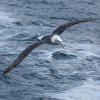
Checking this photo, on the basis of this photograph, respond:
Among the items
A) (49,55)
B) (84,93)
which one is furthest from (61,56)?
(84,93)

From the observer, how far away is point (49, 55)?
110ft

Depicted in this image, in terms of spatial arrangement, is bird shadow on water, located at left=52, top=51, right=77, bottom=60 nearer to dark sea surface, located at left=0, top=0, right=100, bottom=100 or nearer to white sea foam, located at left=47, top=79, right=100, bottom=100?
dark sea surface, located at left=0, top=0, right=100, bottom=100

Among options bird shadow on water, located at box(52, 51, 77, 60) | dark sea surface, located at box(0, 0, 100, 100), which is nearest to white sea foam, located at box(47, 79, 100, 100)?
dark sea surface, located at box(0, 0, 100, 100)

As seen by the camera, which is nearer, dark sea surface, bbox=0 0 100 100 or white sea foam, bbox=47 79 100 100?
white sea foam, bbox=47 79 100 100

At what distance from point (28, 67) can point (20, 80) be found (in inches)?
86.9

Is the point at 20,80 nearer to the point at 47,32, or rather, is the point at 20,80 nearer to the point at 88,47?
the point at 88,47

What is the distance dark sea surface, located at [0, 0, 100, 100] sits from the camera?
89.9 ft

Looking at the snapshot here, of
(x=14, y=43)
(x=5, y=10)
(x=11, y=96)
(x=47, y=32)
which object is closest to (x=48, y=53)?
(x=14, y=43)

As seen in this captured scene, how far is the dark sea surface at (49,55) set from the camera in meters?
27.4

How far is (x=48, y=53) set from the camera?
3391 centimetres

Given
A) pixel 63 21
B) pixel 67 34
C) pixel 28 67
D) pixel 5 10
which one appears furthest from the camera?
pixel 5 10

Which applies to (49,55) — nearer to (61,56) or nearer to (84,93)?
(61,56)

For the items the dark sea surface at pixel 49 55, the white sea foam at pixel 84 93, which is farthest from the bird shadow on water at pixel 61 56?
the white sea foam at pixel 84 93

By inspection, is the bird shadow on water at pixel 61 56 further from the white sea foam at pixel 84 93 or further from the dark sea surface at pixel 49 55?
the white sea foam at pixel 84 93
